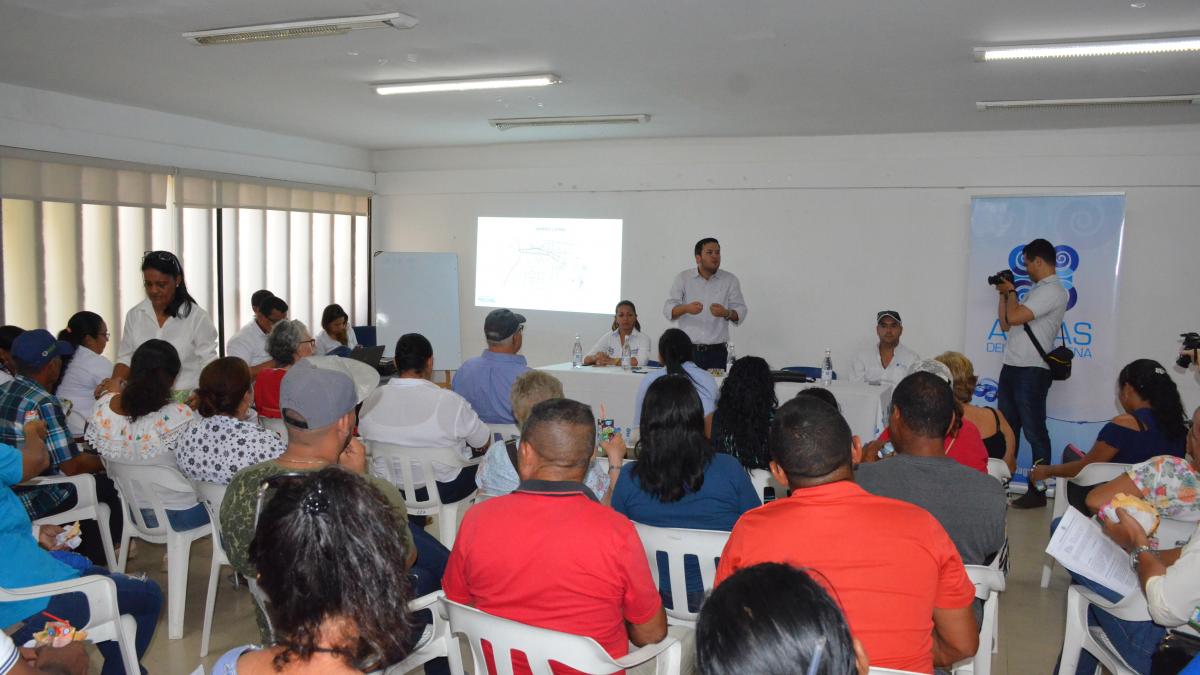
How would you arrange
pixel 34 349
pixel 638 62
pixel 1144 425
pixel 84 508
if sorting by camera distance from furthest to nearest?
pixel 638 62, pixel 1144 425, pixel 84 508, pixel 34 349

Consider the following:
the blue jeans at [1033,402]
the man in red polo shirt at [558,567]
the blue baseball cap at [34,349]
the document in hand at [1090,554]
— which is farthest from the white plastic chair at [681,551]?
the blue jeans at [1033,402]

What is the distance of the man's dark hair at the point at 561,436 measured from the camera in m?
2.14

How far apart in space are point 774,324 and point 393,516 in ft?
23.2

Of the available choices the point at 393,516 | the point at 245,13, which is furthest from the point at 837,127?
the point at 393,516

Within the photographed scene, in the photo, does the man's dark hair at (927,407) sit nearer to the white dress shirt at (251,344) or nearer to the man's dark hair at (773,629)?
the man's dark hair at (773,629)

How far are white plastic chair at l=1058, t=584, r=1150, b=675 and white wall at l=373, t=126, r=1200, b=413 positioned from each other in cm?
492

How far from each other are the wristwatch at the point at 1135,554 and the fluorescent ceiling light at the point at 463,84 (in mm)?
4382

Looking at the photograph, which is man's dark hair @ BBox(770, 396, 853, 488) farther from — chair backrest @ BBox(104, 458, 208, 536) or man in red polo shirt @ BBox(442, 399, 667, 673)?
chair backrest @ BBox(104, 458, 208, 536)

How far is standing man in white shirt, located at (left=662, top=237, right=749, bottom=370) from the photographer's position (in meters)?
7.11

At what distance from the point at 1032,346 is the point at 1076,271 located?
102 cm

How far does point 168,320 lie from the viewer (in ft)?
17.1

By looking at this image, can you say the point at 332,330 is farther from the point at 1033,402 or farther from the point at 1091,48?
the point at 1091,48

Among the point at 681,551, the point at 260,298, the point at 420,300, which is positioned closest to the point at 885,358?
the point at 681,551

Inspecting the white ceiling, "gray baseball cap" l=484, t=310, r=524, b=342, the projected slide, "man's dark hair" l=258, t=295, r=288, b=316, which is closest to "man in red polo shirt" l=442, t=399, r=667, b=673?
"gray baseball cap" l=484, t=310, r=524, b=342
